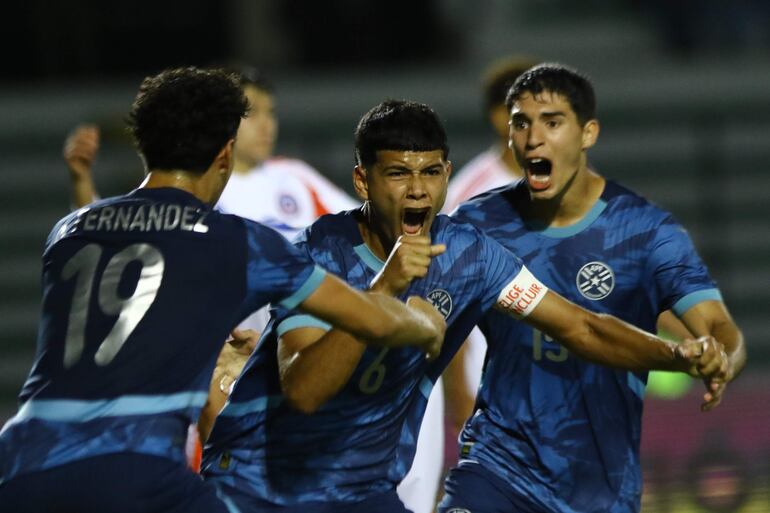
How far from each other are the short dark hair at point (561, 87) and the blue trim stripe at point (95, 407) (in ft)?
6.64

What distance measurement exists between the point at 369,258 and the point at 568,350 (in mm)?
734

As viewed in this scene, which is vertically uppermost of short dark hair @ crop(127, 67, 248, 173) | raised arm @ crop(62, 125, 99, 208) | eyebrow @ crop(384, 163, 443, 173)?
short dark hair @ crop(127, 67, 248, 173)

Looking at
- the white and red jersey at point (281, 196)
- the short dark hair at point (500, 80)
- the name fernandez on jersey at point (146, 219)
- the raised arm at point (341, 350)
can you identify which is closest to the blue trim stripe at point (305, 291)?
the raised arm at point (341, 350)

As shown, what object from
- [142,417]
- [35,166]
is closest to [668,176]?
[35,166]

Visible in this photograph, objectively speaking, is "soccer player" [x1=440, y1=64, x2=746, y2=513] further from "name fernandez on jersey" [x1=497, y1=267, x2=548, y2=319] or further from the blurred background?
the blurred background

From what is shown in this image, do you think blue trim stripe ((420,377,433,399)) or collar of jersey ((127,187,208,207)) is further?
blue trim stripe ((420,377,433,399))

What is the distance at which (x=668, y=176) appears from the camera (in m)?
12.6

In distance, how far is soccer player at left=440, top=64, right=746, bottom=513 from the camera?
466 centimetres

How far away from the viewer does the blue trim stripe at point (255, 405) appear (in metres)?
4.05

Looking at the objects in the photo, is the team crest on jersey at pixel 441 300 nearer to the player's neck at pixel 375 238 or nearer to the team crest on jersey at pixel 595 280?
the player's neck at pixel 375 238

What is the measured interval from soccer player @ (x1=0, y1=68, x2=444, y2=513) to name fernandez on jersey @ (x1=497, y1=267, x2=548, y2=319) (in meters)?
0.75

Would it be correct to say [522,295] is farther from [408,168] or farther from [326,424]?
[326,424]

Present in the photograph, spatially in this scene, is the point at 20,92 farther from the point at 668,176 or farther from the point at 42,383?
the point at 42,383

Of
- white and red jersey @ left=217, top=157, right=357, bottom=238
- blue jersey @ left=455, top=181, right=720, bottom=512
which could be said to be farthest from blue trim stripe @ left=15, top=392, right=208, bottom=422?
white and red jersey @ left=217, top=157, right=357, bottom=238
